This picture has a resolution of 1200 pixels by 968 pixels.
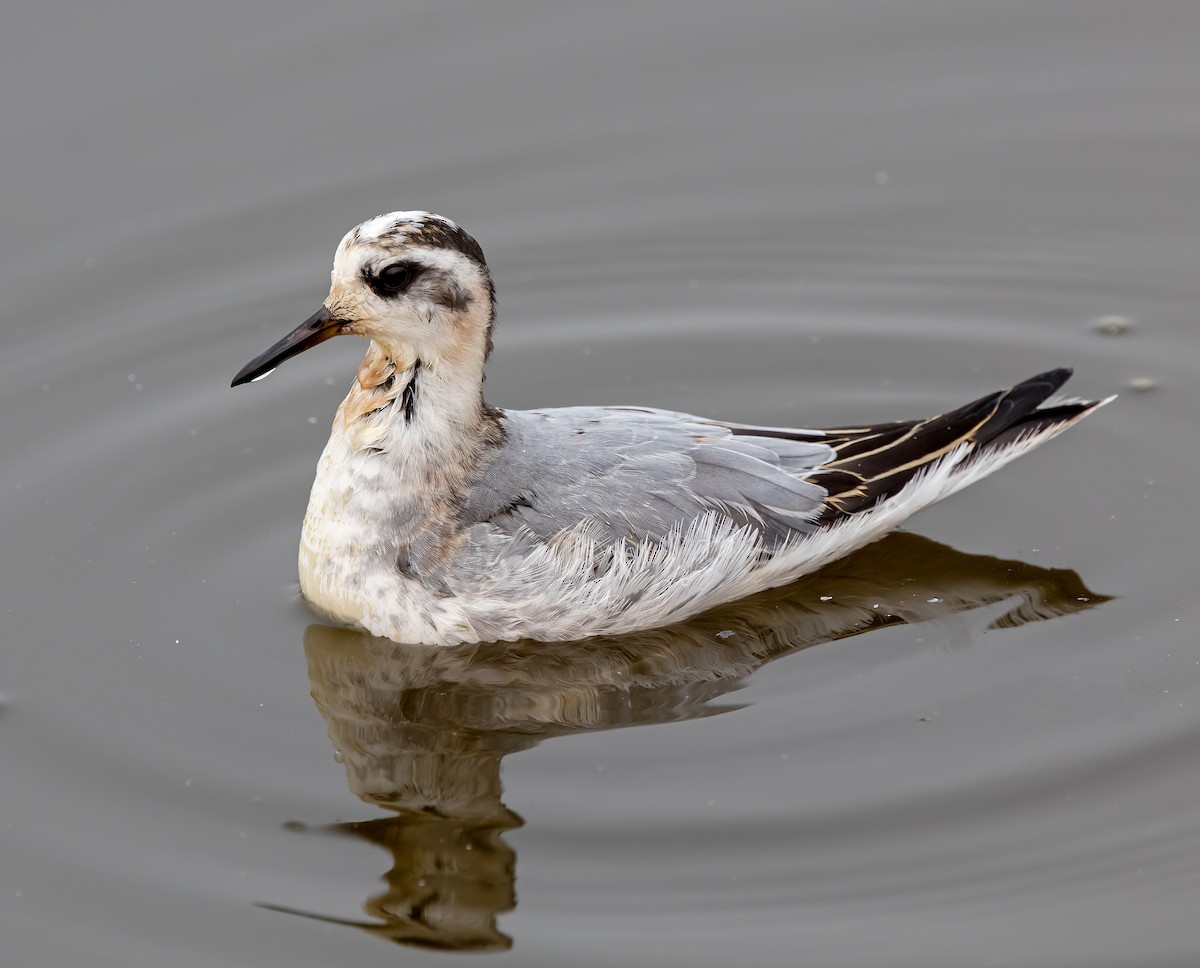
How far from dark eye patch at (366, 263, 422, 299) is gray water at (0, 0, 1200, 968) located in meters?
1.85

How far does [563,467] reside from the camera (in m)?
9.30

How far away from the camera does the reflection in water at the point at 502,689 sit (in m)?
8.13

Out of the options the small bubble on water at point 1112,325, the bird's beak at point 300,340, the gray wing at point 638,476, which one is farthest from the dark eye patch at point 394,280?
the small bubble on water at point 1112,325

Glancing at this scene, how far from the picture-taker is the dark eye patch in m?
8.91

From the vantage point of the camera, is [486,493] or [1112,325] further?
[1112,325]

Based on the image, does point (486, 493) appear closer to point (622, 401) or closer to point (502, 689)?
point (502, 689)

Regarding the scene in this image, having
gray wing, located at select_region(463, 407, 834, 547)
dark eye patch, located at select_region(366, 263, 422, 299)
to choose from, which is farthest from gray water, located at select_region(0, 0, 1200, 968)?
dark eye patch, located at select_region(366, 263, 422, 299)

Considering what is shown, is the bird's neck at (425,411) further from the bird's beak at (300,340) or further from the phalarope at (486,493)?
the bird's beak at (300,340)

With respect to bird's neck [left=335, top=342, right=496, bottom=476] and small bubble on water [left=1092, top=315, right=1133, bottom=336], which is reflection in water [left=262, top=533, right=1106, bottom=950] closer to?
bird's neck [left=335, top=342, right=496, bottom=476]

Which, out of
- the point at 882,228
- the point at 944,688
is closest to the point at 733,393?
the point at 882,228

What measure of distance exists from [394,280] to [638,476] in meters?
1.57

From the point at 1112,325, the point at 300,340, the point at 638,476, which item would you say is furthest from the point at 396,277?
the point at 1112,325

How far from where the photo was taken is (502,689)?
9.21 metres

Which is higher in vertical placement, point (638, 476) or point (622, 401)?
point (622, 401)
